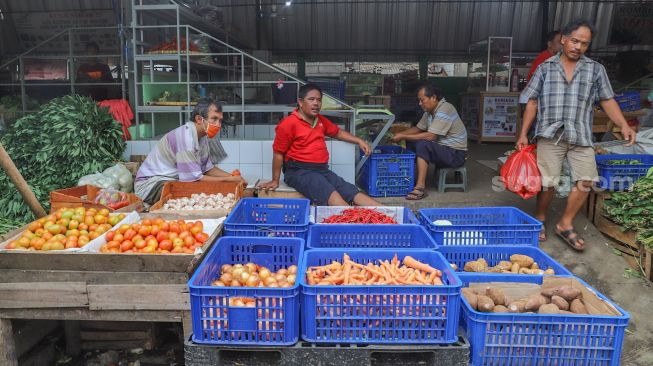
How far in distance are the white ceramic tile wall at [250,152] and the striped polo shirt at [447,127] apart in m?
1.94

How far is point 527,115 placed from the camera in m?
4.71

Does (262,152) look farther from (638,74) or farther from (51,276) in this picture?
(638,74)

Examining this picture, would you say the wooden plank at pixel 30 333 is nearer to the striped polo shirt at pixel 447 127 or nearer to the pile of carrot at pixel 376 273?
the pile of carrot at pixel 376 273

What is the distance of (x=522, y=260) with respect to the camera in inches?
123

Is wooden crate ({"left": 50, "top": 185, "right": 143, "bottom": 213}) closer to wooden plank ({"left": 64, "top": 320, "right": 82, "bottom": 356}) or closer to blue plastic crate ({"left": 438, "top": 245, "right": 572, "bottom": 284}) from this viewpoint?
wooden plank ({"left": 64, "top": 320, "right": 82, "bottom": 356})

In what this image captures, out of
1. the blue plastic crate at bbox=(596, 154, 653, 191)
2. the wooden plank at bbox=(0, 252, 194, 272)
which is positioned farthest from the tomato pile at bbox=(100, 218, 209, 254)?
the blue plastic crate at bbox=(596, 154, 653, 191)

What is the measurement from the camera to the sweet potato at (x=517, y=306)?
253 cm

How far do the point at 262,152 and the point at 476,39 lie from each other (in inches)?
381

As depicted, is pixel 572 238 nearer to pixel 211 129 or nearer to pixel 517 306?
pixel 517 306

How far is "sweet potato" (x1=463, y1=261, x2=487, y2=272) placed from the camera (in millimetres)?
3049

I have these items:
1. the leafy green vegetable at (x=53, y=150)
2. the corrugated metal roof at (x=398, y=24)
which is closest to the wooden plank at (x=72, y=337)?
the leafy green vegetable at (x=53, y=150)

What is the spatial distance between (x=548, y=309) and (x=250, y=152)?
3.88 metres

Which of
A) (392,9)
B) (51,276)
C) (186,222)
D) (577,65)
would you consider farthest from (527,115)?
(392,9)

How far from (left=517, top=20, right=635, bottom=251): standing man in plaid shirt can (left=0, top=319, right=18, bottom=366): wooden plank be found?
4.19m
